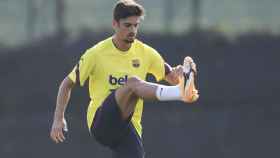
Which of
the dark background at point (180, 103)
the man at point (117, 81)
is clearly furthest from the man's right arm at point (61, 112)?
the dark background at point (180, 103)

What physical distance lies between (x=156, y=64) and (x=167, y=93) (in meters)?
0.94

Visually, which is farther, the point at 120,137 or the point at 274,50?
the point at 274,50

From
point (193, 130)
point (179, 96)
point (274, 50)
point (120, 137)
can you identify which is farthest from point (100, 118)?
point (274, 50)

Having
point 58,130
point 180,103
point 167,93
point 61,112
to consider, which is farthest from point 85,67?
point 180,103

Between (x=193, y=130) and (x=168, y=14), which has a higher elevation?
(x=168, y=14)

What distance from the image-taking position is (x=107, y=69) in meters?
8.12

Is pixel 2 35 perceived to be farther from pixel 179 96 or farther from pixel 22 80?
pixel 179 96

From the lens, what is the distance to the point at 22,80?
12.6 m

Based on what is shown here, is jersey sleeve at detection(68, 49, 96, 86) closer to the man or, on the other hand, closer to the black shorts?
the man

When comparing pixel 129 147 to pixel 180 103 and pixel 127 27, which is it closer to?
pixel 127 27

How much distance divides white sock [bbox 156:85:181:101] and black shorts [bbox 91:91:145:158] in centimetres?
50

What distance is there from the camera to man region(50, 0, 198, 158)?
25.9ft

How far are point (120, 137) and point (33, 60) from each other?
486 cm

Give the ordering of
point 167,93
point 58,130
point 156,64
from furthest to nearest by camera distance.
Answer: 1. point 156,64
2. point 58,130
3. point 167,93
